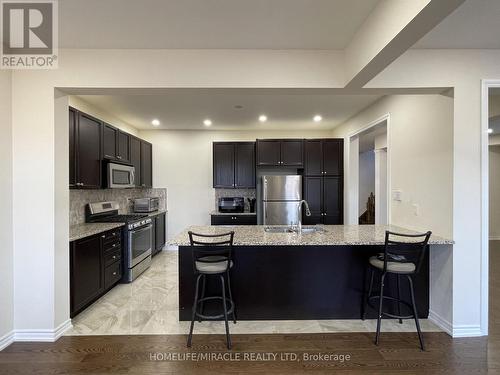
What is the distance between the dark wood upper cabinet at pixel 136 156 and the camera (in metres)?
4.90

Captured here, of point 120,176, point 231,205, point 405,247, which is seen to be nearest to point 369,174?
point 231,205

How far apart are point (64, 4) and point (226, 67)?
124 centimetres

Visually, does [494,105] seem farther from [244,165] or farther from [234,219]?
[234,219]

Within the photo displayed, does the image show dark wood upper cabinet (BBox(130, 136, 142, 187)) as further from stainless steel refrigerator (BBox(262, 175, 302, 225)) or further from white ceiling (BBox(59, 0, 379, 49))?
white ceiling (BBox(59, 0, 379, 49))

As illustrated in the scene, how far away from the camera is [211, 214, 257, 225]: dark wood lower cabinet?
5352mm

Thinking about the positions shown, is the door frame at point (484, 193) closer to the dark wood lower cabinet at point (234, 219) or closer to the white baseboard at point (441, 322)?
the white baseboard at point (441, 322)

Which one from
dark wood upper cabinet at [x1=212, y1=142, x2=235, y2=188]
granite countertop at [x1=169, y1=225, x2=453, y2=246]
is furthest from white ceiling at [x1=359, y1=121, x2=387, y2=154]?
granite countertop at [x1=169, y1=225, x2=453, y2=246]

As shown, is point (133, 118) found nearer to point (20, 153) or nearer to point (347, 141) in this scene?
point (20, 153)

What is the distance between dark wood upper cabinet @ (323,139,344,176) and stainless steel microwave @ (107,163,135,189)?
3478 mm

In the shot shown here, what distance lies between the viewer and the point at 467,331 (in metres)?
2.61

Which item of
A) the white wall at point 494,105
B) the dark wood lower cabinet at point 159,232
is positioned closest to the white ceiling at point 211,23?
the white wall at point 494,105

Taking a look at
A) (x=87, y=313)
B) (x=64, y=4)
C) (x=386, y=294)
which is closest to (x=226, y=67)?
(x=64, y=4)

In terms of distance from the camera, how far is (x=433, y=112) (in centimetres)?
288

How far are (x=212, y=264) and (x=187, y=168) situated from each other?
368cm
